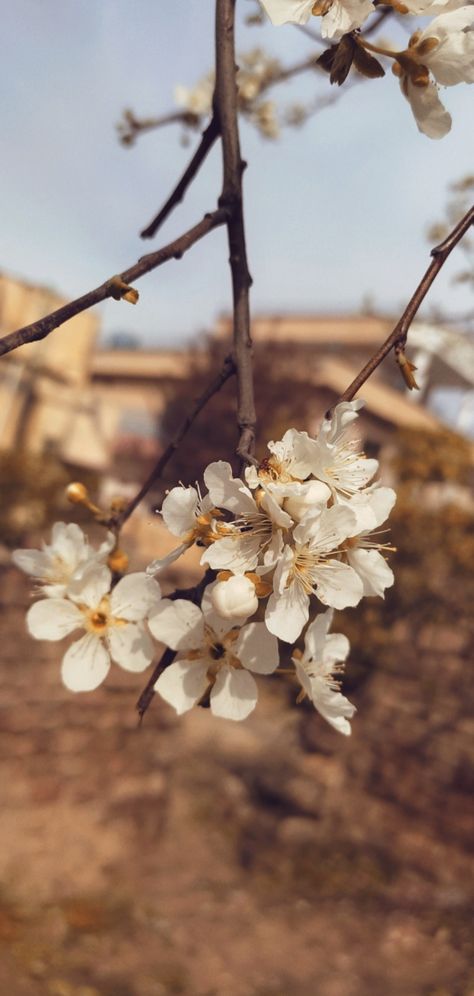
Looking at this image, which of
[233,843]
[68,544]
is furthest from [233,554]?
[233,843]

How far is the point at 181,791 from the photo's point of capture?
5.48 metres

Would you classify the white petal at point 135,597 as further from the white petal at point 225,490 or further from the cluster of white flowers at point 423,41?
the cluster of white flowers at point 423,41

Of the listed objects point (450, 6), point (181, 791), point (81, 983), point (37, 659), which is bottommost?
point (81, 983)

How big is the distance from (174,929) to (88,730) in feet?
3.88

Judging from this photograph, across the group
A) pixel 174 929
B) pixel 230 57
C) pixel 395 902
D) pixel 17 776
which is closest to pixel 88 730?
pixel 17 776

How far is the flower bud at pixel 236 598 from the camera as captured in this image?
61 cm

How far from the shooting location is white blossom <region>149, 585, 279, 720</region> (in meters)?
0.67

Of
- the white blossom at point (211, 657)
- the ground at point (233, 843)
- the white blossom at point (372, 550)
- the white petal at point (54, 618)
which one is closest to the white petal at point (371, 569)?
the white blossom at point (372, 550)

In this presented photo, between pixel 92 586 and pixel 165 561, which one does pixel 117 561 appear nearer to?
pixel 92 586

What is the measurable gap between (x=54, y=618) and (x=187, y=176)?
60 cm

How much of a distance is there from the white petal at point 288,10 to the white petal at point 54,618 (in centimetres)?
62

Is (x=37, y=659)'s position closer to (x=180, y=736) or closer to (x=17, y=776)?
(x=17, y=776)

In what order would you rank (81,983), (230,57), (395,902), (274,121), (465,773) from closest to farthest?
(230,57)
(274,121)
(81,983)
(395,902)
(465,773)

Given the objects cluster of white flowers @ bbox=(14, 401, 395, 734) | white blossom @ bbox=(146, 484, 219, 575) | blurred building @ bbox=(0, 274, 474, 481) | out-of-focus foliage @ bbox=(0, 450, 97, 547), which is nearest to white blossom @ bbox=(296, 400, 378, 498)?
cluster of white flowers @ bbox=(14, 401, 395, 734)
